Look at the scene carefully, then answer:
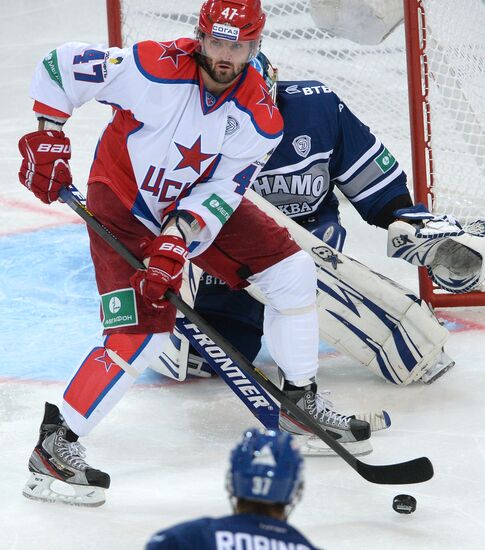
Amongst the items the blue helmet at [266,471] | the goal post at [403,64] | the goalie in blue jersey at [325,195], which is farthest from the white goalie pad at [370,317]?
the blue helmet at [266,471]

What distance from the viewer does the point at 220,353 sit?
3.02m

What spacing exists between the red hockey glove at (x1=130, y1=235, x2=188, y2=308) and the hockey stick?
0.04m

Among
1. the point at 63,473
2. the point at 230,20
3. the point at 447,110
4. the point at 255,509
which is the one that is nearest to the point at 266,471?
the point at 255,509

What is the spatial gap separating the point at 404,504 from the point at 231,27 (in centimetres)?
107

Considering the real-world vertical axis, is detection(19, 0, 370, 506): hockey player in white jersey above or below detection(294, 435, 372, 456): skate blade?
above

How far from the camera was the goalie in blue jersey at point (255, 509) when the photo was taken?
1.41m

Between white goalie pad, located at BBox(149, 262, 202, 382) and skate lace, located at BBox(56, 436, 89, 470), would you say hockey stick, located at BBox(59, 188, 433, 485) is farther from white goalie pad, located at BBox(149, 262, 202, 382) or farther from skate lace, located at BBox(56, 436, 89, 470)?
white goalie pad, located at BBox(149, 262, 202, 382)

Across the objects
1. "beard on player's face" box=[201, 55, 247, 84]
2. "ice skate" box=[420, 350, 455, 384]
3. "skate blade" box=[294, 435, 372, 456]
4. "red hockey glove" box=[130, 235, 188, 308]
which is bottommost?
"ice skate" box=[420, 350, 455, 384]

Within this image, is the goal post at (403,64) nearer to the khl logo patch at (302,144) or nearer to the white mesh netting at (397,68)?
the white mesh netting at (397,68)

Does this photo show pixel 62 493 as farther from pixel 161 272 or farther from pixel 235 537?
pixel 235 537

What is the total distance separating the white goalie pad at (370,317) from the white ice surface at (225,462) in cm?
8

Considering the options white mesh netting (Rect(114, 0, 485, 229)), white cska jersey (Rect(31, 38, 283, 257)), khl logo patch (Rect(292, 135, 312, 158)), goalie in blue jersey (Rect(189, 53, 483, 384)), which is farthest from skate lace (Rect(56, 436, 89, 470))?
white mesh netting (Rect(114, 0, 485, 229))

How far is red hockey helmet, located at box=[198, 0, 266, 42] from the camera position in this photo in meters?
2.59

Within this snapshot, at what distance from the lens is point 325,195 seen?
356 centimetres
